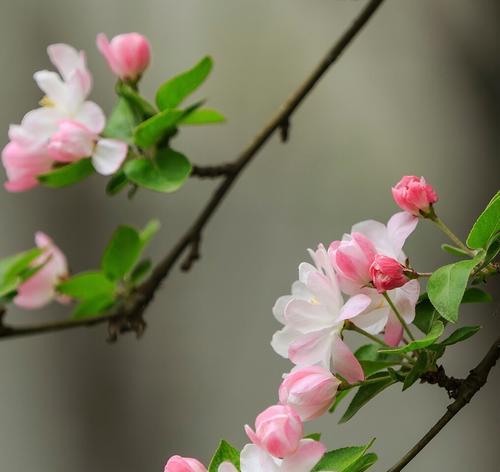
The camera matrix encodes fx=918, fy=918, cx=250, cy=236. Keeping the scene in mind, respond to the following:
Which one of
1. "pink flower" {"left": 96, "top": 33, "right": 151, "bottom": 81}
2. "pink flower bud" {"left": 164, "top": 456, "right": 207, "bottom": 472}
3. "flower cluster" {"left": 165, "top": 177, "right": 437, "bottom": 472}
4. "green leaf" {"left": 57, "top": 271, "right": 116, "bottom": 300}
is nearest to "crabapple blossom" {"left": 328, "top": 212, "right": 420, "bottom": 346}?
"flower cluster" {"left": 165, "top": 177, "right": 437, "bottom": 472}

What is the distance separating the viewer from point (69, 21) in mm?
A: 1938

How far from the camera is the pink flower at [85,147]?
0.77 m

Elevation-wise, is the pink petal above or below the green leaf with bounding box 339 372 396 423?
above

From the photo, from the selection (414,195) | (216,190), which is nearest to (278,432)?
(414,195)

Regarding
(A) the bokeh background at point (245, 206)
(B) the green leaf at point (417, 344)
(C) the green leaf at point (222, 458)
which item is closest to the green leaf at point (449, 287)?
(B) the green leaf at point (417, 344)

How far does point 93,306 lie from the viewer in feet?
3.19

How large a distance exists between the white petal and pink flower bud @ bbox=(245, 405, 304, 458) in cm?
38

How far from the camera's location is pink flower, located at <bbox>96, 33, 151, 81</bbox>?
0.83 metres

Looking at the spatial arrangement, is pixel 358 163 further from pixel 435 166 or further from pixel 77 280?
pixel 77 280

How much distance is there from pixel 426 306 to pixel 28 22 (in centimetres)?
161

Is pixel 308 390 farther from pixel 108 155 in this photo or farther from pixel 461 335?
pixel 108 155

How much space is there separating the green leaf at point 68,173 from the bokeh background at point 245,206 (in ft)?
3.17

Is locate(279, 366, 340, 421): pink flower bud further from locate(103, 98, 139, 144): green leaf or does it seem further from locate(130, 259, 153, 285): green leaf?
locate(130, 259, 153, 285): green leaf

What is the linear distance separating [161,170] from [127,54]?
12cm
